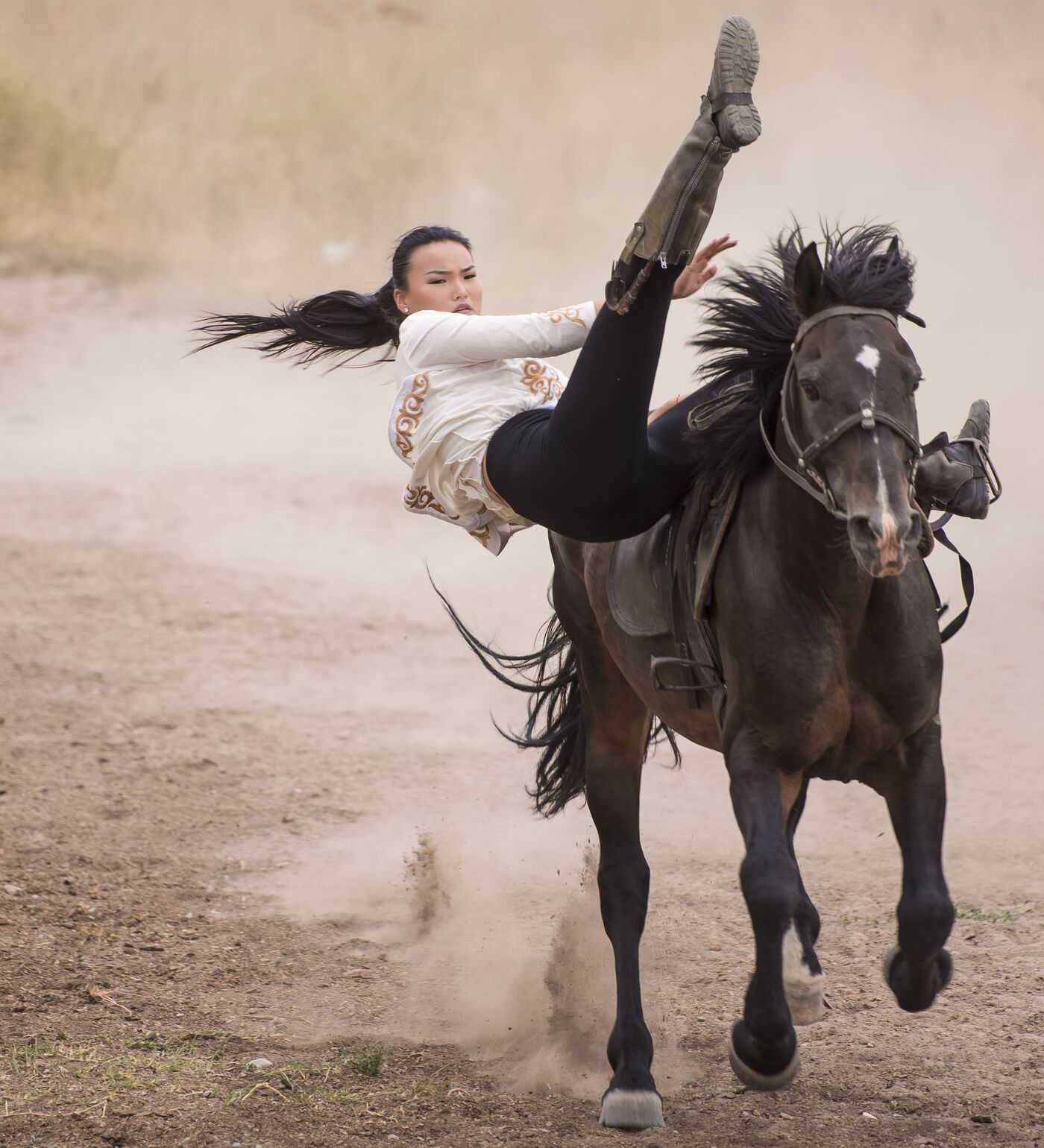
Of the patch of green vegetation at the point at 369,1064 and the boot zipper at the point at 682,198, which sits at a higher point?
the boot zipper at the point at 682,198

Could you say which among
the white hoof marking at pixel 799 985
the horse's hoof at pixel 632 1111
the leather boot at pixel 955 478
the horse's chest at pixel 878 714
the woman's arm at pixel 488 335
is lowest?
the horse's hoof at pixel 632 1111

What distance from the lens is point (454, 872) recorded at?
217 inches

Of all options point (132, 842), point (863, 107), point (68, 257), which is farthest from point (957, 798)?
point (68, 257)

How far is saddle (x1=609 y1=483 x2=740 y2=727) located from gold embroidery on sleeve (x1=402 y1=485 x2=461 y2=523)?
470 mm

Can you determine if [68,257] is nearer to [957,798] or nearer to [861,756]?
[957,798]

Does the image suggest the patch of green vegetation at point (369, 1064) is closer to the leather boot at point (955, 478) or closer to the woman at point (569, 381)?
the woman at point (569, 381)

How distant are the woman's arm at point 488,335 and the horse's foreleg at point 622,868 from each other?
3.28 feet

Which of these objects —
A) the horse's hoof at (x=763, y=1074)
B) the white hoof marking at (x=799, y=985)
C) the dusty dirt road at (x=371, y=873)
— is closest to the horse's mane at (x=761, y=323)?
the white hoof marking at (x=799, y=985)

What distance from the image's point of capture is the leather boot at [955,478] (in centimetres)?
308

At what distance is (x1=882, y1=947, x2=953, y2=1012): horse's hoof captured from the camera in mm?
2889

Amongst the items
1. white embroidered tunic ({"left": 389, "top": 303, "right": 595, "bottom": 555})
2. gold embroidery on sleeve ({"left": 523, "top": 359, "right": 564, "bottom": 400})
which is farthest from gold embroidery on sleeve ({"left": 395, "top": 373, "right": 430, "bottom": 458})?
gold embroidery on sleeve ({"left": 523, "top": 359, "right": 564, "bottom": 400})

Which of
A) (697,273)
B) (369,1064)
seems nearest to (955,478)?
(697,273)

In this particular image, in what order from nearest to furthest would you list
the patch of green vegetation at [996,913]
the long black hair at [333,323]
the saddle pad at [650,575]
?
the saddle pad at [650,575] → the long black hair at [333,323] → the patch of green vegetation at [996,913]

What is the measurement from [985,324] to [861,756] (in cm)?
1130
